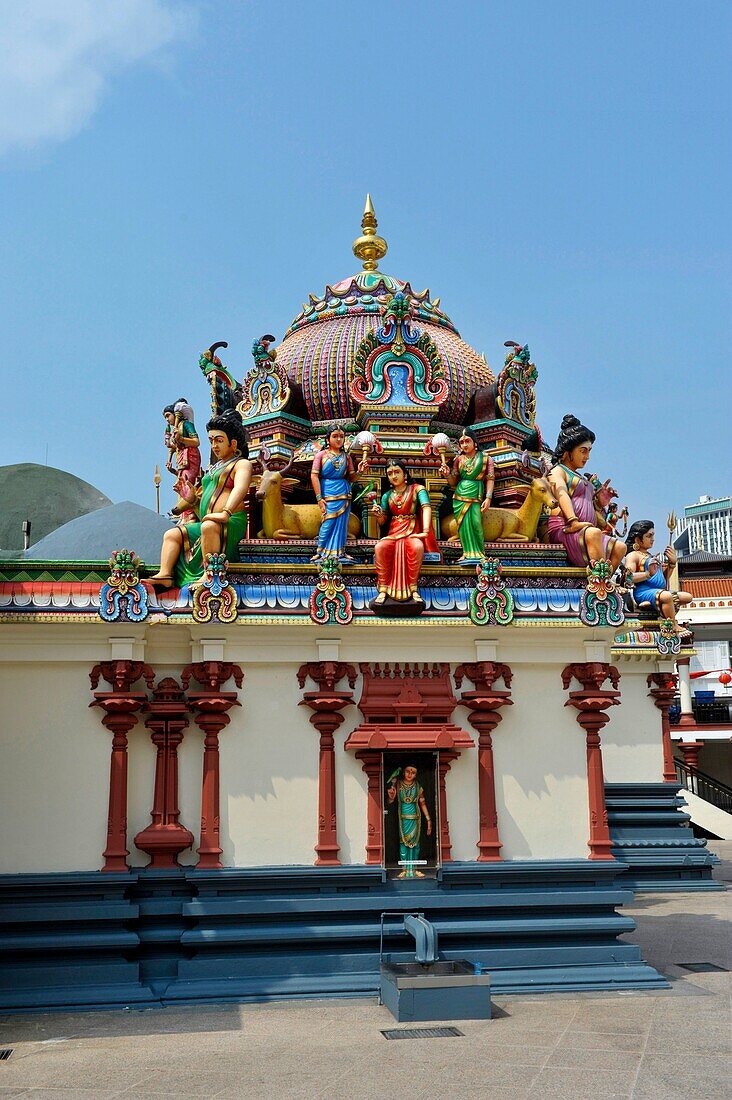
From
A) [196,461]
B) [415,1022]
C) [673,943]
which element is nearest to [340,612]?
[196,461]

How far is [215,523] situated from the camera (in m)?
14.2

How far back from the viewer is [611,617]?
47.3 ft

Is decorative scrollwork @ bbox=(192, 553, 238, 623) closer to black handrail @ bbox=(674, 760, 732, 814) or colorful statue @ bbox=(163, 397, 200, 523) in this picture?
colorful statue @ bbox=(163, 397, 200, 523)

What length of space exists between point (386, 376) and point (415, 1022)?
996cm

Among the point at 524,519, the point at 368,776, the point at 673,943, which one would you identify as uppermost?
the point at 524,519

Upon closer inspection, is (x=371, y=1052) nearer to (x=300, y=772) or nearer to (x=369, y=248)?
(x=300, y=772)

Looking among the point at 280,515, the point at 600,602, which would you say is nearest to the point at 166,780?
the point at 280,515

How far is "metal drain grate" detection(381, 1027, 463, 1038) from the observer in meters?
11.2

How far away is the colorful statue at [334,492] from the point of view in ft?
48.7

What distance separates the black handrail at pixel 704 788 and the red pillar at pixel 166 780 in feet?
87.0

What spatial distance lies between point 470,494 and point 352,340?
543cm

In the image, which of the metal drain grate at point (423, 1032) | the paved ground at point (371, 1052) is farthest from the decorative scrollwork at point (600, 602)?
the metal drain grate at point (423, 1032)

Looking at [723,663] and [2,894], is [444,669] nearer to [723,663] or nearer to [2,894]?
[2,894]

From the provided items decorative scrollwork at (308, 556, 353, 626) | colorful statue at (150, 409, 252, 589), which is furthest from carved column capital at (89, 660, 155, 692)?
decorative scrollwork at (308, 556, 353, 626)
